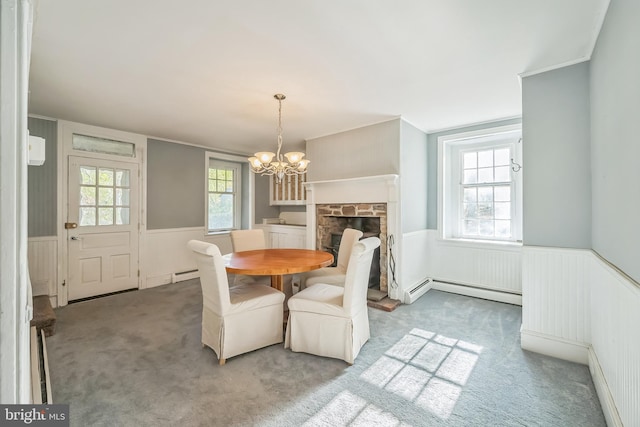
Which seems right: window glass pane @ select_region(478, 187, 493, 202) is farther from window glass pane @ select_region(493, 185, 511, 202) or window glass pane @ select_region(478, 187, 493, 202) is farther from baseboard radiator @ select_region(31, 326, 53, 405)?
baseboard radiator @ select_region(31, 326, 53, 405)

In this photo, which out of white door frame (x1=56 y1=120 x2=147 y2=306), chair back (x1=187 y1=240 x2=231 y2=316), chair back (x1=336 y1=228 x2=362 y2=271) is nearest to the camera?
chair back (x1=187 y1=240 x2=231 y2=316)

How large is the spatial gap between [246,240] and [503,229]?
3.61 m

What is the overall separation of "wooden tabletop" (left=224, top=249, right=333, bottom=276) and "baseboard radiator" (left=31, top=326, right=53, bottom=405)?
1290 millimetres

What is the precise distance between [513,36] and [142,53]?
2734mm

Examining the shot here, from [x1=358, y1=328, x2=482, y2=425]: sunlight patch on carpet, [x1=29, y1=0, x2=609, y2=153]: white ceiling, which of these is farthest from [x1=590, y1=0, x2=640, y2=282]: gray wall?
[x1=358, y1=328, x2=482, y2=425]: sunlight patch on carpet

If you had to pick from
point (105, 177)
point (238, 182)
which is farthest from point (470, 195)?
point (105, 177)

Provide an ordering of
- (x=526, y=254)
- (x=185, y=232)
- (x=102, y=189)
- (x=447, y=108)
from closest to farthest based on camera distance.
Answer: (x=526, y=254) < (x=447, y=108) < (x=102, y=189) < (x=185, y=232)

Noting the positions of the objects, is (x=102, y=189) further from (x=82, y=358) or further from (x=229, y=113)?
(x=82, y=358)

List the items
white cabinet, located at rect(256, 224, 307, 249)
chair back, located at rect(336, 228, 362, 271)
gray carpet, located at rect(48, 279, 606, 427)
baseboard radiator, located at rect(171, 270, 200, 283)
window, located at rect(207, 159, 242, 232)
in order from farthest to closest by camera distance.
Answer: window, located at rect(207, 159, 242, 232) < white cabinet, located at rect(256, 224, 307, 249) < baseboard radiator, located at rect(171, 270, 200, 283) < chair back, located at rect(336, 228, 362, 271) < gray carpet, located at rect(48, 279, 606, 427)

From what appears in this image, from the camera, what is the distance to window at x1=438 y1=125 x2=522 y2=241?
12.6 feet

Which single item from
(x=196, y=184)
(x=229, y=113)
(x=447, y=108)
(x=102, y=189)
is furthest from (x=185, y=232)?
(x=447, y=108)

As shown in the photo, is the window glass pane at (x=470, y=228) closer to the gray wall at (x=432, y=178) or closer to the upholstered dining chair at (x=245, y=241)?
the gray wall at (x=432, y=178)

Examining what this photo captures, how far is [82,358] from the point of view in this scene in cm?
235

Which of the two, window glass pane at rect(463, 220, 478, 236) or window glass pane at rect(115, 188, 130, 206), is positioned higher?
window glass pane at rect(115, 188, 130, 206)
